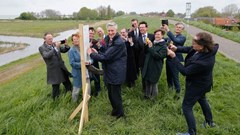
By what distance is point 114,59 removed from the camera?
4469 mm

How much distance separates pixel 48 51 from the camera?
17.0 ft

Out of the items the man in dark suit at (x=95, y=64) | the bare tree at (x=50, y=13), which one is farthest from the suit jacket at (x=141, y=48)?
the bare tree at (x=50, y=13)

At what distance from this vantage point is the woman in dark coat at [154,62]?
16.2 feet

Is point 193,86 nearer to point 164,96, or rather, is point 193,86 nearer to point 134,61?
point 164,96

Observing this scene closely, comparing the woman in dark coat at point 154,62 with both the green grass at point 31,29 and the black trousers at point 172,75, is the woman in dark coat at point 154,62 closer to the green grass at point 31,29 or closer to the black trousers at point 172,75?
the black trousers at point 172,75

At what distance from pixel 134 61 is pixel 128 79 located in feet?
1.69

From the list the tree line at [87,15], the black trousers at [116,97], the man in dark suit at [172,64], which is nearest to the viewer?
the black trousers at [116,97]

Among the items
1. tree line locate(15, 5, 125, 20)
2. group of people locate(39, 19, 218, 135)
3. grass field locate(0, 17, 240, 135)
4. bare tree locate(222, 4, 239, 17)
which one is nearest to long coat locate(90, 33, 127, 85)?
group of people locate(39, 19, 218, 135)

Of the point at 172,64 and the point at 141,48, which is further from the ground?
the point at 141,48

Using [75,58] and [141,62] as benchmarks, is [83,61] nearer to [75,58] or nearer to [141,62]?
[75,58]

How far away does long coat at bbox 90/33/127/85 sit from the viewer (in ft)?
14.3

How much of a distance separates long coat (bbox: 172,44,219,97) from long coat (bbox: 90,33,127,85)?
109 cm

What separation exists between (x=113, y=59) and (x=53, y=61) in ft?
5.49

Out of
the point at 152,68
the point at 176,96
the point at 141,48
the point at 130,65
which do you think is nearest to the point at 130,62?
the point at 130,65
